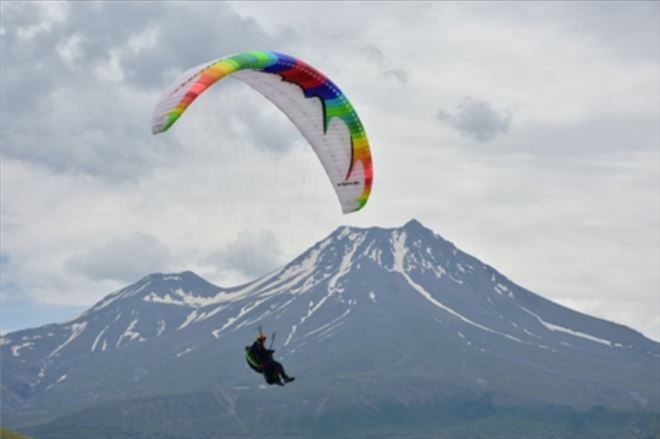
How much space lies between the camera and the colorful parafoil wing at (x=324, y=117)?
54.4m

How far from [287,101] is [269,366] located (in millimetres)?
12623

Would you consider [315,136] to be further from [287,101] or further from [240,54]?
[240,54]

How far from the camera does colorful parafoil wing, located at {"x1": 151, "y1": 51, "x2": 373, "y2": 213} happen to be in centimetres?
5438

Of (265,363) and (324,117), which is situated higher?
(324,117)

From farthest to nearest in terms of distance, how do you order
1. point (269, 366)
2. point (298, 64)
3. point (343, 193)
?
1. point (343, 193)
2. point (298, 64)
3. point (269, 366)

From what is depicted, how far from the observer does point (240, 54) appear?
51.2 meters

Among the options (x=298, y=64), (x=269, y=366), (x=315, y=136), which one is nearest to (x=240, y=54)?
(x=298, y=64)

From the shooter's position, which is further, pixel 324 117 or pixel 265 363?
pixel 324 117

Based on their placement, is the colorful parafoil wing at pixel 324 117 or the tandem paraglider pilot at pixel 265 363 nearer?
the tandem paraglider pilot at pixel 265 363

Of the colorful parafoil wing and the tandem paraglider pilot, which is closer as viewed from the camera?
the tandem paraglider pilot

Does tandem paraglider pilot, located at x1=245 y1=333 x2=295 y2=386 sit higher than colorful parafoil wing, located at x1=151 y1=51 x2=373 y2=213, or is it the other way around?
colorful parafoil wing, located at x1=151 y1=51 x2=373 y2=213

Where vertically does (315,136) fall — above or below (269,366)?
above

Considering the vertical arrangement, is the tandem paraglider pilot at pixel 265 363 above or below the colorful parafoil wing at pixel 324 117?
below

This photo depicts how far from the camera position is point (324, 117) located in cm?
5672
